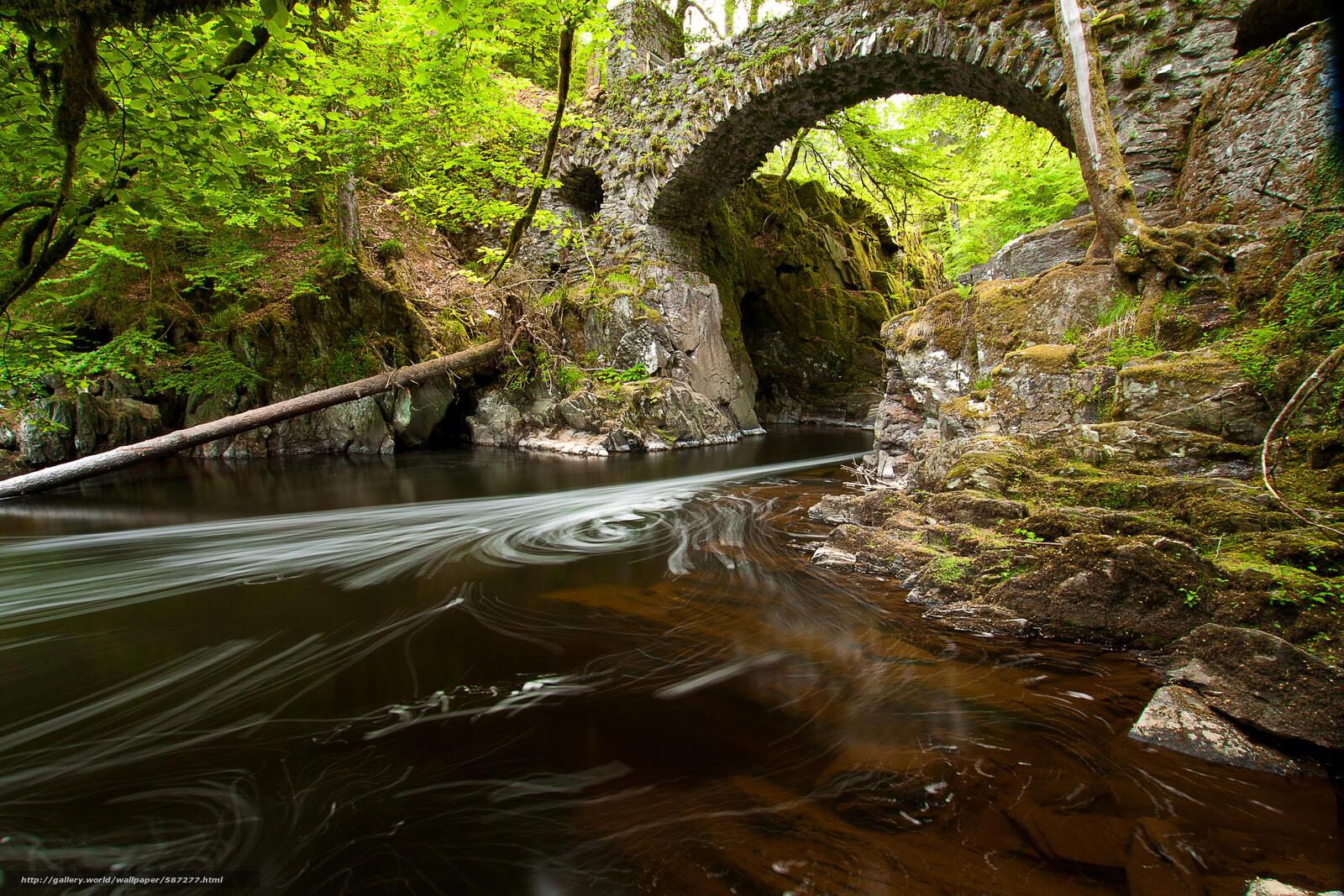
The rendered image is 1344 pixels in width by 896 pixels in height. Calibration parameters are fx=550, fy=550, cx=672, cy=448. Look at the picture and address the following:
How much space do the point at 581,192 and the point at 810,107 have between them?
6.08 meters

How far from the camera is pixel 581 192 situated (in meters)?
13.9

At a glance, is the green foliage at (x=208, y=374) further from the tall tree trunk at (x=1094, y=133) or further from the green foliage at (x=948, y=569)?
the tall tree trunk at (x=1094, y=133)

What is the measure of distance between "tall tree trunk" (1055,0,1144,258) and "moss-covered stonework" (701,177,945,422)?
10240mm

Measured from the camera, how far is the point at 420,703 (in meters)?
2.21

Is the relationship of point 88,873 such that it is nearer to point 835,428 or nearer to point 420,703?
point 420,703

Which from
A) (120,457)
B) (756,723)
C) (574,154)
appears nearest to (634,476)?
(120,457)

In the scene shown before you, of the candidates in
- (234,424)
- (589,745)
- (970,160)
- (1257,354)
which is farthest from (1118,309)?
(234,424)

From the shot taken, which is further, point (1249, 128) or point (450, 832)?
point (1249, 128)

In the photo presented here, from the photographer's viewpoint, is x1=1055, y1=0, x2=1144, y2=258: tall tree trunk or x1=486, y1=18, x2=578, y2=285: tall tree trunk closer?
x1=486, y1=18, x2=578, y2=285: tall tree trunk

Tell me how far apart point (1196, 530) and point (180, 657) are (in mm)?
4902

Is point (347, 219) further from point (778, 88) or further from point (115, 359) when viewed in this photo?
point (778, 88)

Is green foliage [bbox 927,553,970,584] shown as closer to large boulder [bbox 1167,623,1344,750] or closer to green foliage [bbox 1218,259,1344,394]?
large boulder [bbox 1167,623,1344,750]

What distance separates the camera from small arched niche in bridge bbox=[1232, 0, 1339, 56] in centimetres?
591

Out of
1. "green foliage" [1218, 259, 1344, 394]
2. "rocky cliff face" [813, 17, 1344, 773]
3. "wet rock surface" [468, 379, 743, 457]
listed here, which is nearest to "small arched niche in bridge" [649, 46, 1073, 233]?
"rocky cliff face" [813, 17, 1344, 773]
